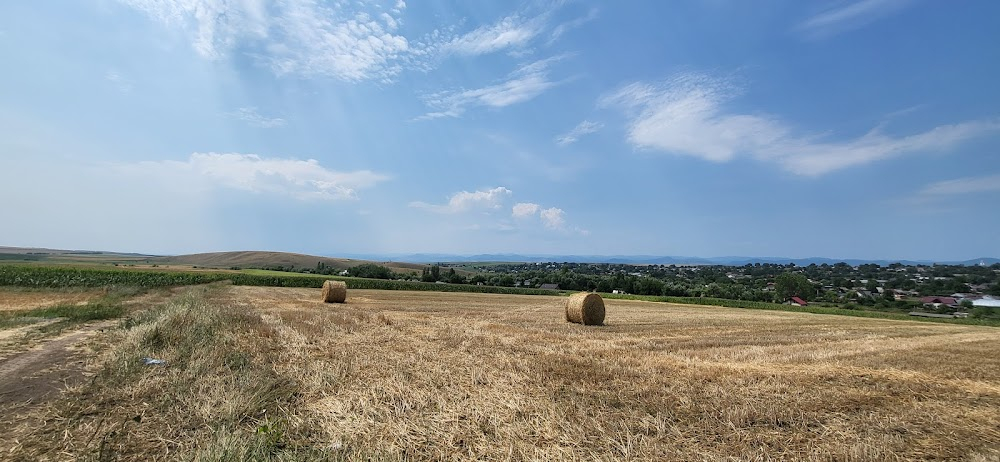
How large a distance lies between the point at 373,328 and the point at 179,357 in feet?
18.5

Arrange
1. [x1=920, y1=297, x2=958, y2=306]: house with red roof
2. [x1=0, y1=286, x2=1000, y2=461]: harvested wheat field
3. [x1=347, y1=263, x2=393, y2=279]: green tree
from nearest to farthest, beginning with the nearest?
[x1=0, y1=286, x2=1000, y2=461]: harvested wheat field < [x1=920, y1=297, x2=958, y2=306]: house with red roof < [x1=347, y1=263, x2=393, y2=279]: green tree

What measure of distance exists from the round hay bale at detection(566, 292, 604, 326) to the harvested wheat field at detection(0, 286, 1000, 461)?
766 centimetres

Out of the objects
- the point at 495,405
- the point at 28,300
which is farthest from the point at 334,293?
the point at 495,405

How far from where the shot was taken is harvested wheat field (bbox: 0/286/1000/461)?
4707mm

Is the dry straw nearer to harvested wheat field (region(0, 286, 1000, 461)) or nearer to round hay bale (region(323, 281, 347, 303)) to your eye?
round hay bale (region(323, 281, 347, 303))

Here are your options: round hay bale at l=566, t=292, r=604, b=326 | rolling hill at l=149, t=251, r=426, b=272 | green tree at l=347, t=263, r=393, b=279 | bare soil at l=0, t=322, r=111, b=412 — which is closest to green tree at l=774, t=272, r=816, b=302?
round hay bale at l=566, t=292, r=604, b=326

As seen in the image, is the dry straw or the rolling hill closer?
the dry straw

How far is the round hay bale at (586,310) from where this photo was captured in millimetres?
18844

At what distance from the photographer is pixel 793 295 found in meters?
63.7

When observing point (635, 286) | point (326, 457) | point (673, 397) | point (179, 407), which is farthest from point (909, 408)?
point (635, 286)

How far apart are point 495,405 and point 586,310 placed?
527 inches

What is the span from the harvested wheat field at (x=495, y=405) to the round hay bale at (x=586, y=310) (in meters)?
7.66

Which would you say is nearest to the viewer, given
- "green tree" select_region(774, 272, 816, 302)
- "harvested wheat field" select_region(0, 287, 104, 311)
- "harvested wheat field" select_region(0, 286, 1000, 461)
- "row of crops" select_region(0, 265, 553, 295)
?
"harvested wheat field" select_region(0, 286, 1000, 461)

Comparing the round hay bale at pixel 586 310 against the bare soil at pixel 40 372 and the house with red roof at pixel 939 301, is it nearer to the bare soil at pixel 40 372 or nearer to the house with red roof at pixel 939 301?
the bare soil at pixel 40 372
